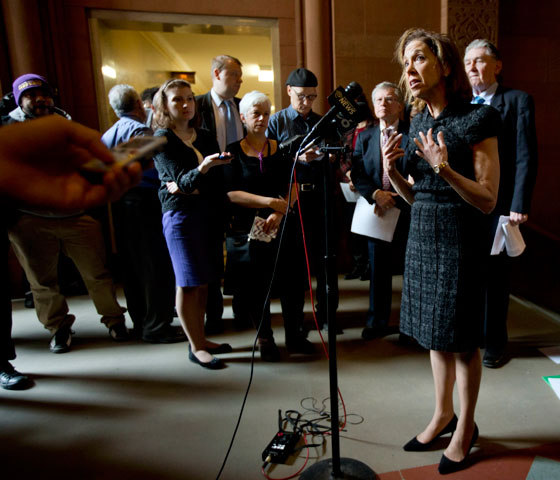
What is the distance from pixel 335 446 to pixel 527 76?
182 inches

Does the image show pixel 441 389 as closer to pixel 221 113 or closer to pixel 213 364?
pixel 213 364

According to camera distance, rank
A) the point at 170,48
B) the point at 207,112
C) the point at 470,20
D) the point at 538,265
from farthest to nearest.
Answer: the point at 170,48, the point at 538,265, the point at 470,20, the point at 207,112

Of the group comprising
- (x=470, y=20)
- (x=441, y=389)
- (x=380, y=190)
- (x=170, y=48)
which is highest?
(x=170, y=48)

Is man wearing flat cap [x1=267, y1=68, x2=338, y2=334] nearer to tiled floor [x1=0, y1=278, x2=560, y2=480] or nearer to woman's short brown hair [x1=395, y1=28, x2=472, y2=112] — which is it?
tiled floor [x1=0, y1=278, x2=560, y2=480]

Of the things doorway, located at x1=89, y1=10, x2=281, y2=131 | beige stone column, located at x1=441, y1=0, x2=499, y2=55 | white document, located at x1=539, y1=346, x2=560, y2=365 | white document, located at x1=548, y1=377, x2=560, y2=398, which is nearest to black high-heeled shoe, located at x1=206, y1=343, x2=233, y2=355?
white document, located at x1=548, y1=377, x2=560, y2=398

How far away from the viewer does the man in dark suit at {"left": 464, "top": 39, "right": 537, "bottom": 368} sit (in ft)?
7.60

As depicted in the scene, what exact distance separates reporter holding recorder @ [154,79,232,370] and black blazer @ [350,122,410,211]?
921mm

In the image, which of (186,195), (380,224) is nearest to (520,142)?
(380,224)

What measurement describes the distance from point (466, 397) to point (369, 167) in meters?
1.60

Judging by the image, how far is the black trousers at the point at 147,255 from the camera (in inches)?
112

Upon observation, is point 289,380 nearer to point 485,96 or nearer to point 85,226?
point 85,226

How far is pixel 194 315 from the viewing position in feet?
8.28

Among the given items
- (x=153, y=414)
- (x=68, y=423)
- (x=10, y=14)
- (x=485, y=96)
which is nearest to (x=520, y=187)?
(x=485, y=96)

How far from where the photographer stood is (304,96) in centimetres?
291
